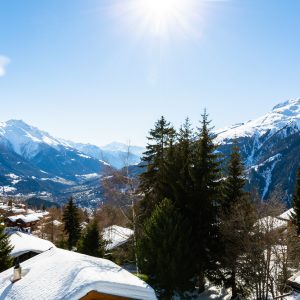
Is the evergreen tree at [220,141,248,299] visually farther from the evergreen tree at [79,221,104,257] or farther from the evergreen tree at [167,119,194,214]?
the evergreen tree at [79,221,104,257]

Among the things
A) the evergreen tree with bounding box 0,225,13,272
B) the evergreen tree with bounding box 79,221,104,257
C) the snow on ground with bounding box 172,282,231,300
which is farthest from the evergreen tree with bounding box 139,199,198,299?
the evergreen tree with bounding box 0,225,13,272


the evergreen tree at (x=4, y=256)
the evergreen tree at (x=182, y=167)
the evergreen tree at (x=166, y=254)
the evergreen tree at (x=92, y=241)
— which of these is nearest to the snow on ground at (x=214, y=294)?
the evergreen tree at (x=166, y=254)

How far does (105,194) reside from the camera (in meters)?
30.5

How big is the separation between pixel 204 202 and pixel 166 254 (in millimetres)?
6509

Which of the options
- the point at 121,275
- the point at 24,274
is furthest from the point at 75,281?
the point at 24,274

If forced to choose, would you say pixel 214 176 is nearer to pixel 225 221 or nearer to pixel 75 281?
pixel 225 221

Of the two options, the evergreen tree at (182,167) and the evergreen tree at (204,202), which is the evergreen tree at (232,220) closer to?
the evergreen tree at (204,202)

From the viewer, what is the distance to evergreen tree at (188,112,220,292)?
30.0 metres

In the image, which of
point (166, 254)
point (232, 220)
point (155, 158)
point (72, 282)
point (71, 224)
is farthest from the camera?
point (71, 224)

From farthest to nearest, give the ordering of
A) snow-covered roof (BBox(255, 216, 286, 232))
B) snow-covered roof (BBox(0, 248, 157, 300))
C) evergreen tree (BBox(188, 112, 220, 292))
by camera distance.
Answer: evergreen tree (BBox(188, 112, 220, 292))
snow-covered roof (BBox(255, 216, 286, 232))
snow-covered roof (BBox(0, 248, 157, 300))

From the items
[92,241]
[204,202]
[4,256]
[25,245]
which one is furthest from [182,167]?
[25,245]

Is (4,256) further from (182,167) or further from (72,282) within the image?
(72,282)

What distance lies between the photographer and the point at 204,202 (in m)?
30.7

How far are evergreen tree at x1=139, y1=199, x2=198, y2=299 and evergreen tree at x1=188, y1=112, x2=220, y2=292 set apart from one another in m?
2.94
